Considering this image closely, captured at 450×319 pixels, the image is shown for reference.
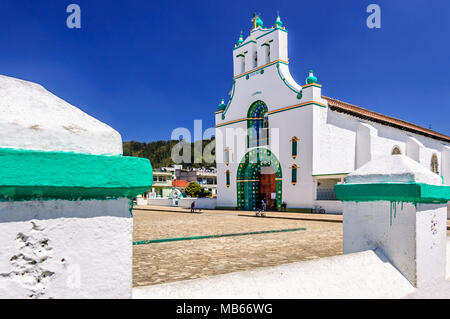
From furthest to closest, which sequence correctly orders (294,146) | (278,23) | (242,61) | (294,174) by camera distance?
(242,61) → (278,23) → (294,146) → (294,174)

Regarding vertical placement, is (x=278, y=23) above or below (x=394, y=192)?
above

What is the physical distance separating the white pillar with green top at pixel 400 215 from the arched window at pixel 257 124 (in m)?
17.7

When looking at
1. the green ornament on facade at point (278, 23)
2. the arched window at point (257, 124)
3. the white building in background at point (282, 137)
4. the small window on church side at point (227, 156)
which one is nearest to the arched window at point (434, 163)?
the white building in background at point (282, 137)

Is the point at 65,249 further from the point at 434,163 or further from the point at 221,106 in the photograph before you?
the point at 434,163

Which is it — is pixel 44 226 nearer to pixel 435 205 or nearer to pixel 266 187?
pixel 435 205

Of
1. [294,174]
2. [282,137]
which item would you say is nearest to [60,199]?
[294,174]

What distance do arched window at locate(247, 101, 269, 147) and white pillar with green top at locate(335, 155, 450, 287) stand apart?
17731mm

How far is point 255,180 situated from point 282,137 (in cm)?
334

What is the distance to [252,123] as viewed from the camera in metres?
21.3

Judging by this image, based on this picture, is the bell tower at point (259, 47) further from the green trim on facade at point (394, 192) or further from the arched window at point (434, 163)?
the green trim on facade at point (394, 192)

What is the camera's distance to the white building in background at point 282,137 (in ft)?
59.4

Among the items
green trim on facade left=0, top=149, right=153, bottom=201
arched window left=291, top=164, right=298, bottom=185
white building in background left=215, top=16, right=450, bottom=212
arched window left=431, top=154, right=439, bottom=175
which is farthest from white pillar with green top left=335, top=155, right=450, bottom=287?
arched window left=431, top=154, right=439, bottom=175

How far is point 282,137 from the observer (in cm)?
1942
